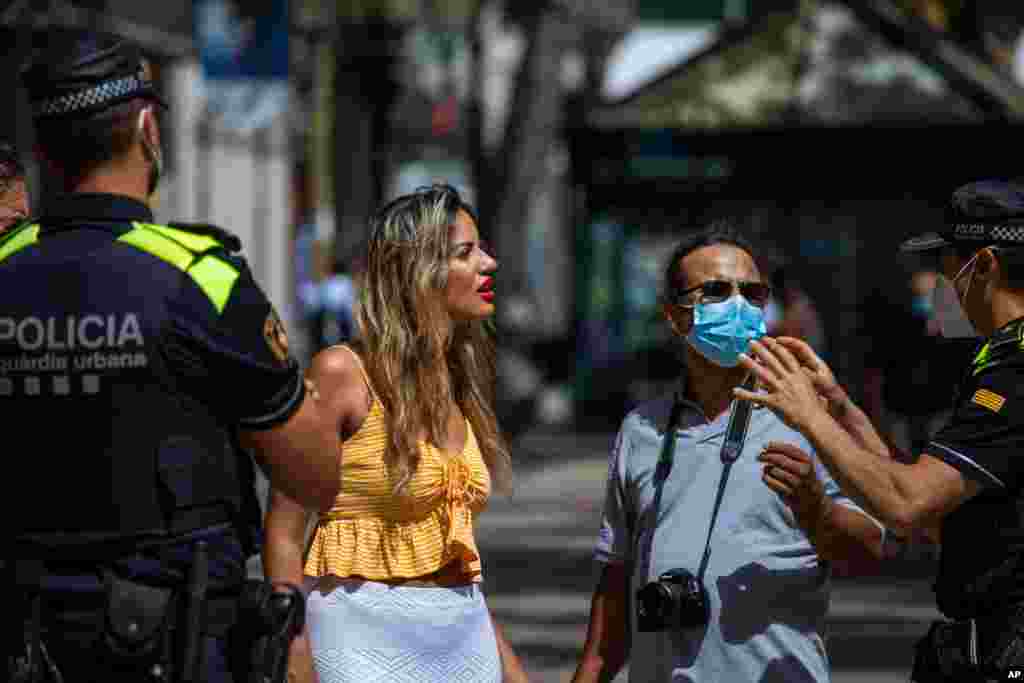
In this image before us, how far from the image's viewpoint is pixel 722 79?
82.0ft

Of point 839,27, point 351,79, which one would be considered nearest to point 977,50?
point 839,27

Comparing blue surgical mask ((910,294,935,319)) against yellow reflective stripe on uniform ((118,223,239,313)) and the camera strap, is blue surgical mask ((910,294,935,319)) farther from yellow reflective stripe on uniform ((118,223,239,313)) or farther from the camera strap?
yellow reflective stripe on uniform ((118,223,239,313))

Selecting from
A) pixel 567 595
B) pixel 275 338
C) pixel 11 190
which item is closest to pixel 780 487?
pixel 275 338

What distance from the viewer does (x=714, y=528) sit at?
4957mm

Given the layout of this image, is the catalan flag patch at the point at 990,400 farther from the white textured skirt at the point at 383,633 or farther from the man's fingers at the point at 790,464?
the white textured skirt at the point at 383,633

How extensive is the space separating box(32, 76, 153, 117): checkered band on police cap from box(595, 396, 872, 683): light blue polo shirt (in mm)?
1633

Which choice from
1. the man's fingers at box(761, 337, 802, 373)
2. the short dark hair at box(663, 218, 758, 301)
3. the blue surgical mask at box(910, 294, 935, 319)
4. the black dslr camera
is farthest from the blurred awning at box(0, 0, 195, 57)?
the man's fingers at box(761, 337, 802, 373)

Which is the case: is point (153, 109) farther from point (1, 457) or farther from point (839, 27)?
point (839, 27)

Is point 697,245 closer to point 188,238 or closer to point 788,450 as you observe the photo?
point 788,450

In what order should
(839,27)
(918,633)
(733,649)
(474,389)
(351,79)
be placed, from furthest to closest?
→ (351,79)
(839,27)
(918,633)
(474,389)
(733,649)

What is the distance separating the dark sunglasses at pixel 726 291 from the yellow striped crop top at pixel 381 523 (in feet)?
2.29

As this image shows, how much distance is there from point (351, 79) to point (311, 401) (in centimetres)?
3933

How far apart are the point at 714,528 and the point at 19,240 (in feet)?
5.46

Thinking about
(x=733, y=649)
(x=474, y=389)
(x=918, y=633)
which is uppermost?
(x=474, y=389)
